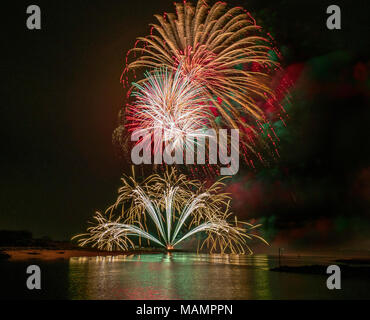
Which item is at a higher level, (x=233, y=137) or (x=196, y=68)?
(x=196, y=68)

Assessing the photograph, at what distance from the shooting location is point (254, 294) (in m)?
→ 26.3

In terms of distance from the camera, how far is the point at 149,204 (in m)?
43.9

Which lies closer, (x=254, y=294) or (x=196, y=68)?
(x=254, y=294)

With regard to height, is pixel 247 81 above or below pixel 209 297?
above

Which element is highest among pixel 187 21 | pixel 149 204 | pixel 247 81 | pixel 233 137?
pixel 187 21

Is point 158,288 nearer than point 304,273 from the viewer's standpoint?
Yes

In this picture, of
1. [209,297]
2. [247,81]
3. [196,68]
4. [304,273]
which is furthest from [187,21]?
[304,273]
